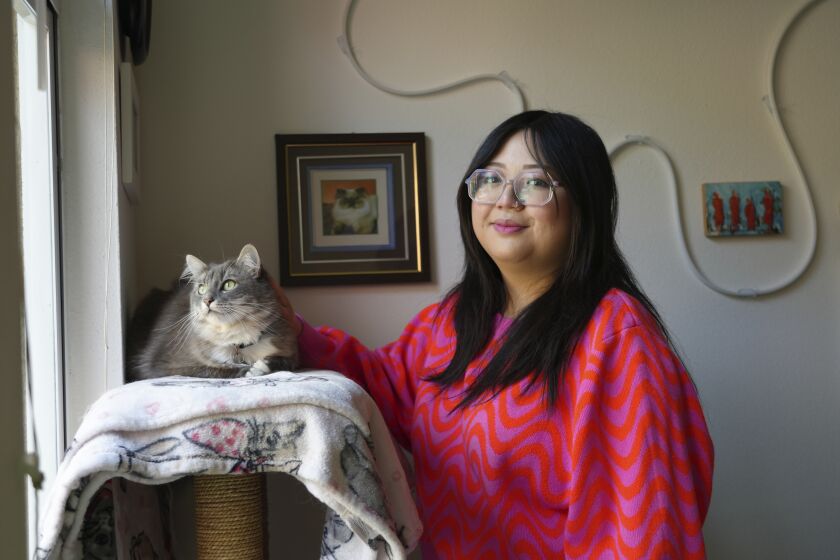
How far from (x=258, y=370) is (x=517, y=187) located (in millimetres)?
592

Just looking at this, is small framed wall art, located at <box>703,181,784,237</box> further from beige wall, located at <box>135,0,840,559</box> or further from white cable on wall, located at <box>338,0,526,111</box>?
white cable on wall, located at <box>338,0,526,111</box>

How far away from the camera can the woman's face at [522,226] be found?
1428 millimetres

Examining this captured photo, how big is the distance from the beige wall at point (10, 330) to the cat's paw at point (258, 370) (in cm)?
83

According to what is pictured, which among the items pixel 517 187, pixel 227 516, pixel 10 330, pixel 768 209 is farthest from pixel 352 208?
pixel 10 330

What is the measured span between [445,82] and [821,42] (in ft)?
3.46

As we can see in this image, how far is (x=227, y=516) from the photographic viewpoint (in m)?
1.29

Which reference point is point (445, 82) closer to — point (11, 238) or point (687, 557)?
point (687, 557)

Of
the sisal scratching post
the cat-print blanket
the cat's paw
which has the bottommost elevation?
the sisal scratching post

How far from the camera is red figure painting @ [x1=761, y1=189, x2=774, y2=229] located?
2.05 metres

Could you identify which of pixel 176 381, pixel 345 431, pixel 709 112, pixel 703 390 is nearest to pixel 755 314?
pixel 703 390

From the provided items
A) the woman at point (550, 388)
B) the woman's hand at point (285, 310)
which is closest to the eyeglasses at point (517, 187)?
the woman at point (550, 388)

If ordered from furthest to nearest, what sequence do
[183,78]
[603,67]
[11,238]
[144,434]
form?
[603,67] → [183,78] → [144,434] → [11,238]

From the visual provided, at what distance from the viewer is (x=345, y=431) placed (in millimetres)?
1138

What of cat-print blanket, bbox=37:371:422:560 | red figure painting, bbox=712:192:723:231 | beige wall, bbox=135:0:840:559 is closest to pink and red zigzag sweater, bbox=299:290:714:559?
cat-print blanket, bbox=37:371:422:560
